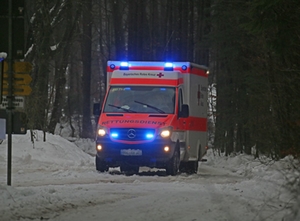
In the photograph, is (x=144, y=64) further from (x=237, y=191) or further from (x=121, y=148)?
(x=237, y=191)

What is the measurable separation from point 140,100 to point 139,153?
5.13 feet

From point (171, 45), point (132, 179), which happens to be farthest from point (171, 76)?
point (171, 45)

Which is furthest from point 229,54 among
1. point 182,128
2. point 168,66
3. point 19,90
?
point 19,90

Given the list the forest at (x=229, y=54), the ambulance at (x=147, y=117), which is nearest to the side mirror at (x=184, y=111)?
the ambulance at (x=147, y=117)

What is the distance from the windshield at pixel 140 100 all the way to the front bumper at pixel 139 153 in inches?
37.5

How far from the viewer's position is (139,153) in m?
20.2

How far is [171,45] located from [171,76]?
30.3m

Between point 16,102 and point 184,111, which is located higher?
point 16,102

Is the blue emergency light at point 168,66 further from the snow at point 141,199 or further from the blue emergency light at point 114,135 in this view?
the snow at point 141,199

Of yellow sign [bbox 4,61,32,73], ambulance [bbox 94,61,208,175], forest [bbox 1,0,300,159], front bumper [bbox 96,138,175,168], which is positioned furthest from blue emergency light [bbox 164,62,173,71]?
yellow sign [bbox 4,61,32,73]

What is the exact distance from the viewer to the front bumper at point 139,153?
794 inches

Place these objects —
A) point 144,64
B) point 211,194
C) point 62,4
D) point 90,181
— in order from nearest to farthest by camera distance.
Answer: point 211,194 → point 90,181 → point 144,64 → point 62,4

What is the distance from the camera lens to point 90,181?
58.1 feet

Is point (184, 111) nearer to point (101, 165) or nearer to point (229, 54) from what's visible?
point (101, 165)
